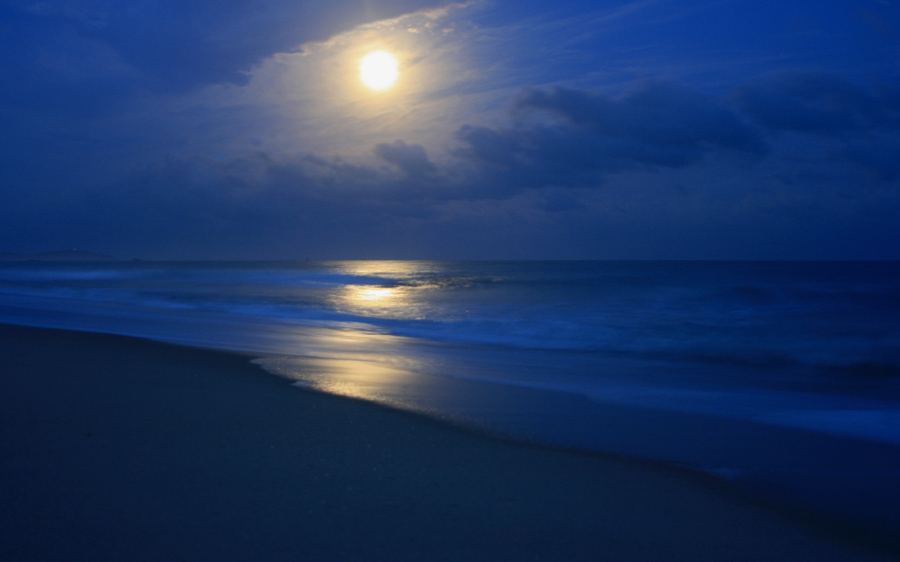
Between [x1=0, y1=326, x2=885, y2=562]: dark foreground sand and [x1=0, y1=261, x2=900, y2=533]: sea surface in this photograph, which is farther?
[x1=0, y1=261, x2=900, y2=533]: sea surface

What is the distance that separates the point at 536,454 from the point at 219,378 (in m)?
3.36

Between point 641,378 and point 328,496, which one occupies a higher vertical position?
point 641,378

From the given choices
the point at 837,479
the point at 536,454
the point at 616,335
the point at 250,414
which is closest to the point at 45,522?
the point at 250,414

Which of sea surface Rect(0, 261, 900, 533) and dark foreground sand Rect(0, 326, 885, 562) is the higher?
sea surface Rect(0, 261, 900, 533)

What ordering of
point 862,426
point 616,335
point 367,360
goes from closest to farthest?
point 862,426 < point 367,360 < point 616,335

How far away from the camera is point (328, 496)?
2.53 meters

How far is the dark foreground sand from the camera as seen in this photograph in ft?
7.00

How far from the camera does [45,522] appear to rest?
2.19m

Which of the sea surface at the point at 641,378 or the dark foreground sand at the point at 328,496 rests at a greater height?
the sea surface at the point at 641,378

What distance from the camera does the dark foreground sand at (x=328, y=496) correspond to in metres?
2.13

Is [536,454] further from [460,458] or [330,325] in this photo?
[330,325]

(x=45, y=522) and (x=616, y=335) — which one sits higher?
(x=616, y=335)

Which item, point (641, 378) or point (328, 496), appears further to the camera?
point (641, 378)

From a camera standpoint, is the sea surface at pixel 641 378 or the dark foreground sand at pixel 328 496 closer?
the dark foreground sand at pixel 328 496
